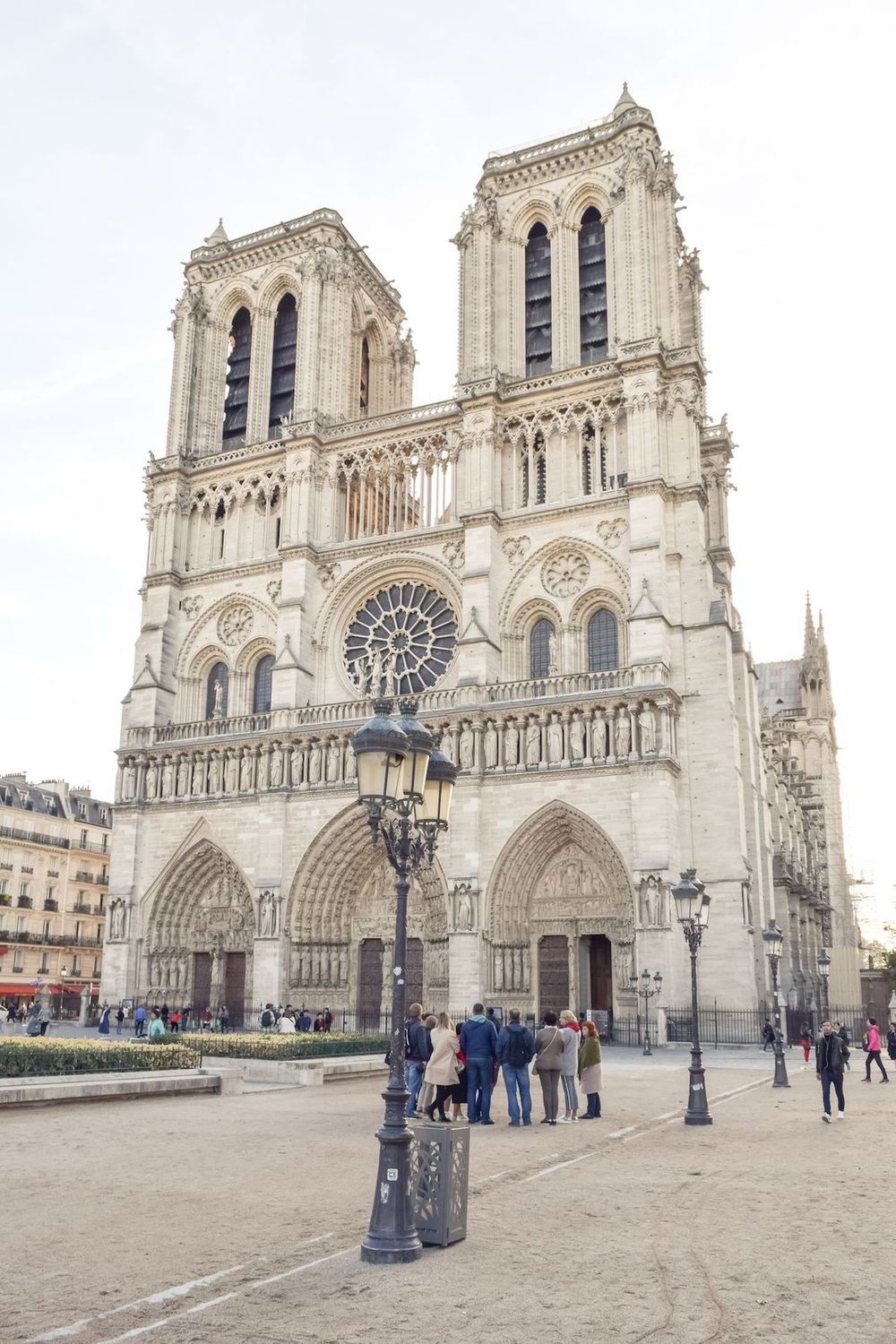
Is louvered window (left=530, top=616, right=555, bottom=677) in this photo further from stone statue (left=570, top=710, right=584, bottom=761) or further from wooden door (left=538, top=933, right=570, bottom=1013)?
wooden door (left=538, top=933, right=570, bottom=1013)

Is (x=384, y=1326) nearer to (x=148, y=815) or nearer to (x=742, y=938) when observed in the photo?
(x=742, y=938)

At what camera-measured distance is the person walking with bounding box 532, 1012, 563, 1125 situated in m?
13.5

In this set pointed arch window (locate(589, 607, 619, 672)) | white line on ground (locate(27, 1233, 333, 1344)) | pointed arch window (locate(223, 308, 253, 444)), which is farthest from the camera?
pointed arch window (locate(223, 308, 253, 444))

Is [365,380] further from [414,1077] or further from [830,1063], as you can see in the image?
[830,1063]

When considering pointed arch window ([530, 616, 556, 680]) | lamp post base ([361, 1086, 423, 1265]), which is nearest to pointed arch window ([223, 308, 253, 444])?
pointed arch window ([530, 616, 556, 680])

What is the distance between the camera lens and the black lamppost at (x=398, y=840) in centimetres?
679

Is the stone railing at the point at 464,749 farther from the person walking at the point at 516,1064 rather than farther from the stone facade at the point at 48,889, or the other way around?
the person walking at the point at 516,1064

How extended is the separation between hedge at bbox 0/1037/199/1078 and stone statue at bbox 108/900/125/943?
18926 mm

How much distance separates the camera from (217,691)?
38750 millimetres

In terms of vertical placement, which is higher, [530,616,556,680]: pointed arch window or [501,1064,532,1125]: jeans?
[530,616,556,680]: pointed arch window

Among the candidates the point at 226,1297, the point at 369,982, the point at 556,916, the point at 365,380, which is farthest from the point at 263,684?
the point at 226,1297

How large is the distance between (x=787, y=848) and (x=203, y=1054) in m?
→ 28.9

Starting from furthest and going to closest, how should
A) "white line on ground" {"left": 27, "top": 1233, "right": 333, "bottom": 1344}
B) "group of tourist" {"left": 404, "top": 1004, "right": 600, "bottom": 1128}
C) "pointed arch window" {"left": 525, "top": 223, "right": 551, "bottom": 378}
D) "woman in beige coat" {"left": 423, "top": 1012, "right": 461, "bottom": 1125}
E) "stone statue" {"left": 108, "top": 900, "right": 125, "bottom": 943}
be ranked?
"pointed arch window" {"left": 525, "top": 223, "right": 551, "bottom": 378} → "stone statue" {"left": 108, "top": 900, "right": 125, "bottom": 943} → "group of tourist" {"left": 404, "top": 1004, "right": 600, "bottom": 1128} → "woman in beige coat" {"left": 423, "top": 1012, "right": 461, "bottom": 1125} → "white line on ground" {"left": 27, "top": 1233, "right": 333, "bottom": 1344}

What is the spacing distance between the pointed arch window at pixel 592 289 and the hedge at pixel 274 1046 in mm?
22975
